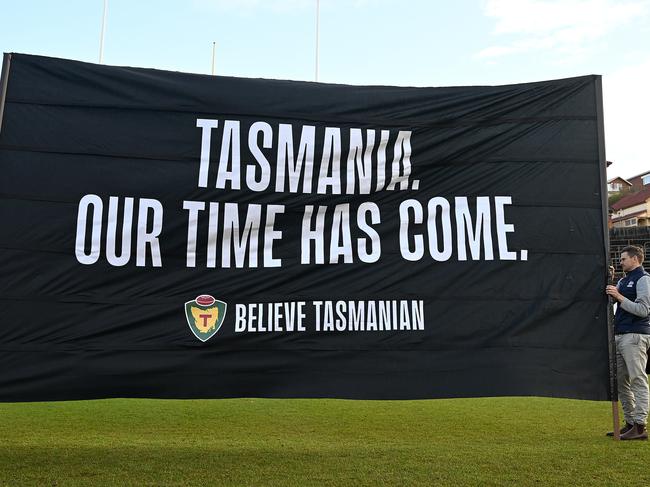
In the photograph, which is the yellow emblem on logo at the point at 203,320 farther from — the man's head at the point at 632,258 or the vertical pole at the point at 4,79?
the man's head at the point at 632,258

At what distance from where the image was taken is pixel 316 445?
12.4 feet

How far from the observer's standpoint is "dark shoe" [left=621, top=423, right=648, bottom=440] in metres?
3.82

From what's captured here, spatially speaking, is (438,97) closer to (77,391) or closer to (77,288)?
(77,288)

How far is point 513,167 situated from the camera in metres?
3.35

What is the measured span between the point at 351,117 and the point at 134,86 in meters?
1.34

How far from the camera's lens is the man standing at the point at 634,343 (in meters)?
3.83

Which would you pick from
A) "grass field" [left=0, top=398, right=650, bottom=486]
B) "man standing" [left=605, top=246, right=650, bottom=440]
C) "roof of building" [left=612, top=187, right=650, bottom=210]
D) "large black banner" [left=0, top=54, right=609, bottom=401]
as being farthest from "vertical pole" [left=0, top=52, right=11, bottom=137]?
"roof of building" [left=612, top=187, right=650, bottom=210]

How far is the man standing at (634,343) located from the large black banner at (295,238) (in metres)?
0.84

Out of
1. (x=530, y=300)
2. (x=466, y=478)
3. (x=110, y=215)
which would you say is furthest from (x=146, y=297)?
(x=530, y=300)

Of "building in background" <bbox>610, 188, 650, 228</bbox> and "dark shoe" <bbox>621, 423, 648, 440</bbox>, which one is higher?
"building in background" <bbox>610, 188, 650, 228</bbox>

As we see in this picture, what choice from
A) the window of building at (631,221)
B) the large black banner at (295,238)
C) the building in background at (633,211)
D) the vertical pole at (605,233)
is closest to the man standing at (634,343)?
the vertical pole at (605,233)

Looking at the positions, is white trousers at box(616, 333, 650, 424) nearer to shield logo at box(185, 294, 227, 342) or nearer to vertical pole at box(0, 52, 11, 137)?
shield logo at box(185, 294, 227, 342)

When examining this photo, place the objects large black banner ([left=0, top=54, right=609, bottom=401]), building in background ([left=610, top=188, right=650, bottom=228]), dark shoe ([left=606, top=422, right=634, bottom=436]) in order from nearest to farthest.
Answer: large black banner ([left=0, top=54, right=609, bottom=401])
dark shoe ([left=606, top=422, right=634, bottom=436])
building in background ([left=610, top=188, right=650, bottom=228])

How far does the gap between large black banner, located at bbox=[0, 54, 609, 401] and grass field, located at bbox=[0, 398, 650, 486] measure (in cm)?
47
